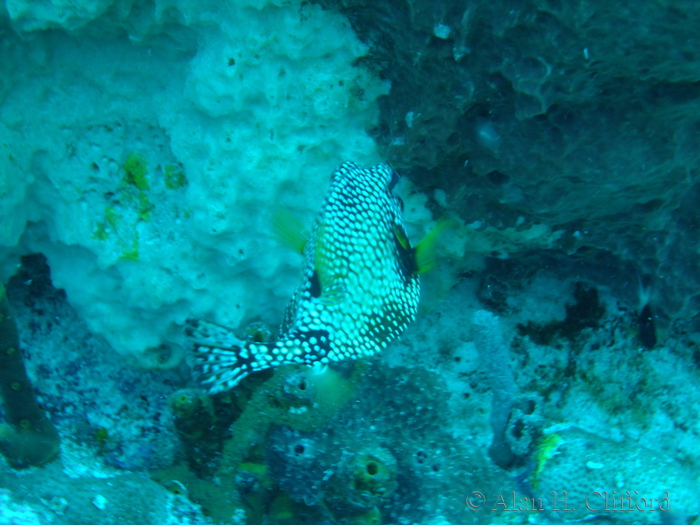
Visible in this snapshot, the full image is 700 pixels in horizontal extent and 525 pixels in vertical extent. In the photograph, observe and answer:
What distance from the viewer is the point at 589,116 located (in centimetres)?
245

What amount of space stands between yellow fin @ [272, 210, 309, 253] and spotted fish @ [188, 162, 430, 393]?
0.19ft

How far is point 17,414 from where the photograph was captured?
9.39ft

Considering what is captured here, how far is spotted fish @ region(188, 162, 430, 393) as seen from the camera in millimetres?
2352

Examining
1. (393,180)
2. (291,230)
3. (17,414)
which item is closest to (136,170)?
(291,230)

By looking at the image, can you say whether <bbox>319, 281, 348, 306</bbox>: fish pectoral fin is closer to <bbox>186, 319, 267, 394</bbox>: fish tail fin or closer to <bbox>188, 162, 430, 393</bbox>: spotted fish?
<bbox>188, 162, 430, 393</bbox>: spotted fish

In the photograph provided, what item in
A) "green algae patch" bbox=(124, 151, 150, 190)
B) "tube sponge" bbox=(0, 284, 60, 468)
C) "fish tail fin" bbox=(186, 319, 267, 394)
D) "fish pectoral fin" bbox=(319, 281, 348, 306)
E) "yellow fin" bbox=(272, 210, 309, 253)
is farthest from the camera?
"green algae patch" bbox=(124, 151, 150, 190)

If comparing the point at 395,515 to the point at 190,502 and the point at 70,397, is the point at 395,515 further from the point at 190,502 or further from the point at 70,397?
the point at 70,397

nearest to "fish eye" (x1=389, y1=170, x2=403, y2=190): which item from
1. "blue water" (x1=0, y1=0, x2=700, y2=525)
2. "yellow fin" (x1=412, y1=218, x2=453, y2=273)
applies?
"blue water" (x1=0, y1=0, x2=700, y2=525)

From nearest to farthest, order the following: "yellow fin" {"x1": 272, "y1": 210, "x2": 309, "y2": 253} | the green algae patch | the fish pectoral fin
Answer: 1. the fish pectoral fin
2. "yellow fin" {"x1": 272, "y1": 210, "x2": 309, "y2": 253}
3. the green algae patch

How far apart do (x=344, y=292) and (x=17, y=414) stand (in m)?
2.33

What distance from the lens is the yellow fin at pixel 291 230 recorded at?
2.98 metres

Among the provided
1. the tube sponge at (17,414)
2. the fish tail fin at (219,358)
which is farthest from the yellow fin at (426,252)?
the tube sponge at (17,414)

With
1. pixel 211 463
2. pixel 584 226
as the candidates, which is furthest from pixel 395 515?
pixel 584 226

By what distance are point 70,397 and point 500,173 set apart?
3906mm
